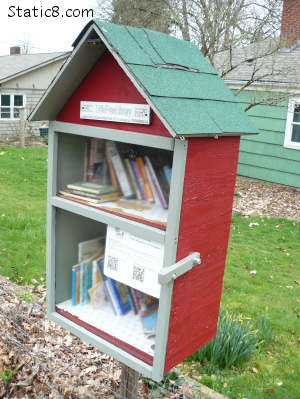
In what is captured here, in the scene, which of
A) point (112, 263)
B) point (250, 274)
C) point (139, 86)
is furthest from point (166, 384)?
point (250, 274)

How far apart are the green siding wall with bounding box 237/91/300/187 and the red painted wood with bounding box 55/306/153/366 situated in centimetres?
939

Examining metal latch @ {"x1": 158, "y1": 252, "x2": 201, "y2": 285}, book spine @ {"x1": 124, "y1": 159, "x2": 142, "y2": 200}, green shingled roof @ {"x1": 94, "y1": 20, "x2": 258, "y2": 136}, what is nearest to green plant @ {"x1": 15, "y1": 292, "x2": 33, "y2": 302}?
book spine @ {"x1": 124, "y1": 159, "x2": 142, "y2": 200}

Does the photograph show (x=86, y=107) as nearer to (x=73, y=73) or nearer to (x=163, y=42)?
(x=73, y=73)

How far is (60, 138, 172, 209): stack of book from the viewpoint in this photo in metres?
2.17

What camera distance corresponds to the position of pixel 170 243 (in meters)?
1.80

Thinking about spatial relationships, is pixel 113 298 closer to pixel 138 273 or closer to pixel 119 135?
pixel 138 273

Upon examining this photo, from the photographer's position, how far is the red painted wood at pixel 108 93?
186cm

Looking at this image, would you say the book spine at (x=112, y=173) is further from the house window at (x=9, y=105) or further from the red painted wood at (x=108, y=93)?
the house window at (x=9, y=105)

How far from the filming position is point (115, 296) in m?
2.31

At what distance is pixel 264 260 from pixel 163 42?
4769 millimetres

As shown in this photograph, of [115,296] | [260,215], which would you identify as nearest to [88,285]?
[115,296]

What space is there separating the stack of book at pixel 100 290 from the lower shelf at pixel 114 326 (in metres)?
0.03

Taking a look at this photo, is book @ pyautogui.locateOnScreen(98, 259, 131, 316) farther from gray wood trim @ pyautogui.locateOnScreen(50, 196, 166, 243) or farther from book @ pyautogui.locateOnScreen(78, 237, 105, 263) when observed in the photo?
gray wood trim @ pyautogui.locateOnScreen(50, 196, 166, 243)

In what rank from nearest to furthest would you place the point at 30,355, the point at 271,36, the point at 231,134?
the point at 231,134 < the point at 30,355 < the point at 271,36
